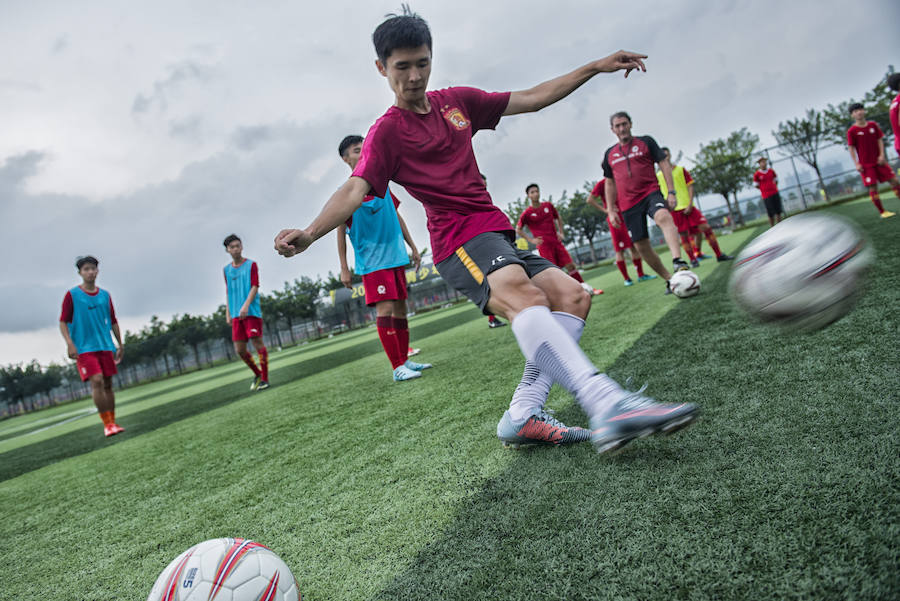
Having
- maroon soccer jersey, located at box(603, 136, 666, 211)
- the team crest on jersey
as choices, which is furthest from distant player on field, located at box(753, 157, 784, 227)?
the team crest on jersey

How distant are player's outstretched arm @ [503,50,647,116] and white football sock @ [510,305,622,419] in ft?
4.53

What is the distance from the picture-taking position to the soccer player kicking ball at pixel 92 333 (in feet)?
21.0

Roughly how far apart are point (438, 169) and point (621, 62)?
117cm

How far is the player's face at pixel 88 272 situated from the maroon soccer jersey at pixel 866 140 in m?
12.5

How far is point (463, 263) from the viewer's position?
2.39m

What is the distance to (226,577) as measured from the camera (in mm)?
1450

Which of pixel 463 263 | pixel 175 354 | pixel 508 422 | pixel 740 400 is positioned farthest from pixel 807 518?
pixel 175 354

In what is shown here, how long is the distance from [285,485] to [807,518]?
2.29m

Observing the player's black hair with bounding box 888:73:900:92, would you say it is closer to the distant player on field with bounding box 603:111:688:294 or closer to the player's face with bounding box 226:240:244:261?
the distant player on field with bounding box 603:111:688:294

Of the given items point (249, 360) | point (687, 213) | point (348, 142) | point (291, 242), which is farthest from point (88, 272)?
point (687, 213)

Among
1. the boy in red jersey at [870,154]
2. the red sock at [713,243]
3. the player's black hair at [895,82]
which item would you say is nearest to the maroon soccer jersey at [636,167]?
the player's black hair at [895,82]

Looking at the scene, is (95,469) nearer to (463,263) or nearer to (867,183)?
(463,263)

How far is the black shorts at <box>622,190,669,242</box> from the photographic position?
20.3 ft

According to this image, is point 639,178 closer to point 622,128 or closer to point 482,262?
point 622,128
